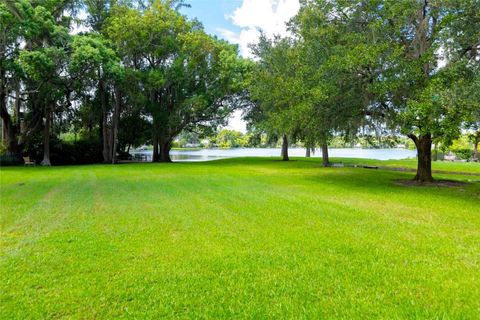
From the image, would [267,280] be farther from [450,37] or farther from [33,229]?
[450,37]

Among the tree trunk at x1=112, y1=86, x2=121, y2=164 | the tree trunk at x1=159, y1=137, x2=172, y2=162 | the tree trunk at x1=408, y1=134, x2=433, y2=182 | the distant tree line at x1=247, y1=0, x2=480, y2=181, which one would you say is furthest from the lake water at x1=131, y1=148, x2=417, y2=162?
the tree trunk at x1=408, y1=134, x2=433, y2=182

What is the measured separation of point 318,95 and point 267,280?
766cm

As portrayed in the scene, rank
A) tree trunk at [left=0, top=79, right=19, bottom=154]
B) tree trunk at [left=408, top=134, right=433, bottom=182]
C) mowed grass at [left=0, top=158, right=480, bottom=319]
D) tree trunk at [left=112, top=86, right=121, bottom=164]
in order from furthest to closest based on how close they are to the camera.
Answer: tree trunk at [left=112, top=86, right=121, bottom=164] → tree trunk at [left=0, top=79, right=19, bottom=154] → tree trunk at [left=408, top=134, right=433, bottom=182] → mowed grass at [left=0, top=158, right=480, bottom=319]

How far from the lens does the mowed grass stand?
2.91 metres

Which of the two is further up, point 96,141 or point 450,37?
point 450,37

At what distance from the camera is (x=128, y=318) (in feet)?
9.00

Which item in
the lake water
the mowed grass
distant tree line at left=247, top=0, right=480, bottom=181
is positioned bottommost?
the mowed grass

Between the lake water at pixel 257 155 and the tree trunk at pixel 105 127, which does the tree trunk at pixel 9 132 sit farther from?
the lake water at pixel 257 155

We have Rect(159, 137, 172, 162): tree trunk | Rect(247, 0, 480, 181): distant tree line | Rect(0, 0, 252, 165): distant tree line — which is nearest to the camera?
Rect(247, 0, 480, 181): distant tree line

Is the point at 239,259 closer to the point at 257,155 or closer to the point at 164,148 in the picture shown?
the point at 164,148

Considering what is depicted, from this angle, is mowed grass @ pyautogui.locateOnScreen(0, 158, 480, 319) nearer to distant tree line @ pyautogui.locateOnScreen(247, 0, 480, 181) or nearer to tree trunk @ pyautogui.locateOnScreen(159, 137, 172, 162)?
distant tree line @ pyautogui.locateOnScreen(247, 0, 480, 181)

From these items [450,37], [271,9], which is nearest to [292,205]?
[450,37]

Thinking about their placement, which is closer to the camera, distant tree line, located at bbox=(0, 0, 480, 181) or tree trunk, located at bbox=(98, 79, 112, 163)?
distant tree line, located at bbox=(0, 0, 480, 181)

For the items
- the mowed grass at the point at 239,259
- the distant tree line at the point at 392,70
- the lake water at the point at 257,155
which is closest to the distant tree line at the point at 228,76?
the distant tree line at the point at 392,70
